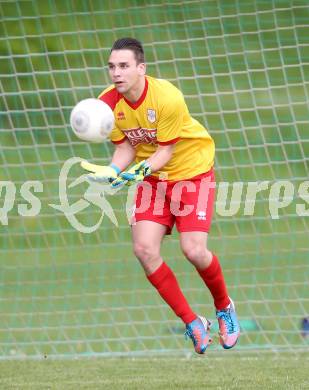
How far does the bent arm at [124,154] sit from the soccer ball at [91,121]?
0.56 m

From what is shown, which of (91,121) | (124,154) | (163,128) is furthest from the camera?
(124,154)

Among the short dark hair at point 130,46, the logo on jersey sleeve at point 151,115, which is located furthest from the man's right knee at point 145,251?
the short dark hair at point 130,46

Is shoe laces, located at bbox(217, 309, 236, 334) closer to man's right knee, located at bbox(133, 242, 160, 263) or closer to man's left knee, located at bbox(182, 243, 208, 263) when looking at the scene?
man's left knee, located at bbox(182, 243, 208, 263)

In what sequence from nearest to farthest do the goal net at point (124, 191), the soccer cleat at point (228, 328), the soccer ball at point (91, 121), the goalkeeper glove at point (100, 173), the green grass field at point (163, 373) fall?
1. the soccer ball at point (91, 121)
2. the goalkeeper glove at point (100, 173)
3. the soccer cleat at point (228, 328)
4. the green grass field at point (163, 373)
5. the goal net at point (124, 191)

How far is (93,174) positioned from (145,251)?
0.65 metres

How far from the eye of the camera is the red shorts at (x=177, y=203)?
6383mm

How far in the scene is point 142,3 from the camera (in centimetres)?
930

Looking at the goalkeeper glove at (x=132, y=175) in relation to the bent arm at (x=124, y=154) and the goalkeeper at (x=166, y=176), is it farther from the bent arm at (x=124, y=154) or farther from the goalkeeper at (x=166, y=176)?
the bent arm at (x=124, y=154)

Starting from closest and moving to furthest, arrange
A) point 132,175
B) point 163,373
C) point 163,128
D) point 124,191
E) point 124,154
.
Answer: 1. point 132,175
2. point 163,128
3. point 124,154
4. point 163,373
5. point 124,191

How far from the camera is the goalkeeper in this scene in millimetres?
6223

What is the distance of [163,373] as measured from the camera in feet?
23.8

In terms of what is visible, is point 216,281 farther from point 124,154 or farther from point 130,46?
point 130,46

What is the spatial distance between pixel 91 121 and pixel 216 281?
1375 mm

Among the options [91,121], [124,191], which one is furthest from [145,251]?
[124,191]
